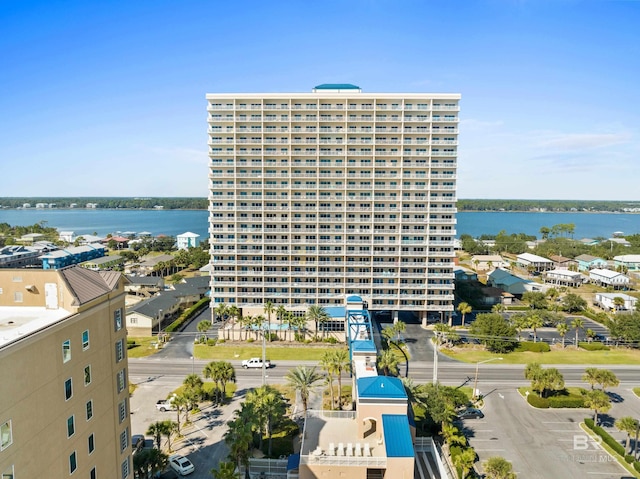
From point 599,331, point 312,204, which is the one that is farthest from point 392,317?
point 599,331

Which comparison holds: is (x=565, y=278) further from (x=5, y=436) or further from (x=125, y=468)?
(x=5, y=436)

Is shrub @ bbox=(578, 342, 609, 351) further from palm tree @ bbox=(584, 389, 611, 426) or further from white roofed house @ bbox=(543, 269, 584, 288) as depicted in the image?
white roofed house @ bbox=(543, 269, 584, 288)

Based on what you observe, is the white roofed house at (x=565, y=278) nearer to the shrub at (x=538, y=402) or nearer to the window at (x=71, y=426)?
the shrub at (x=538, y=402)

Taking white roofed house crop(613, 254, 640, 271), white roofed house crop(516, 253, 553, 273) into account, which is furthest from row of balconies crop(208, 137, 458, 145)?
white roofed house crop(613, 254, 640, 271)

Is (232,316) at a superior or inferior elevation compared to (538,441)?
superior

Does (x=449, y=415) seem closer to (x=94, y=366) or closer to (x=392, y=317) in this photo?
(x=94, y=366)

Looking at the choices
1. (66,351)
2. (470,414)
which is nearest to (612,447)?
(470,414)
